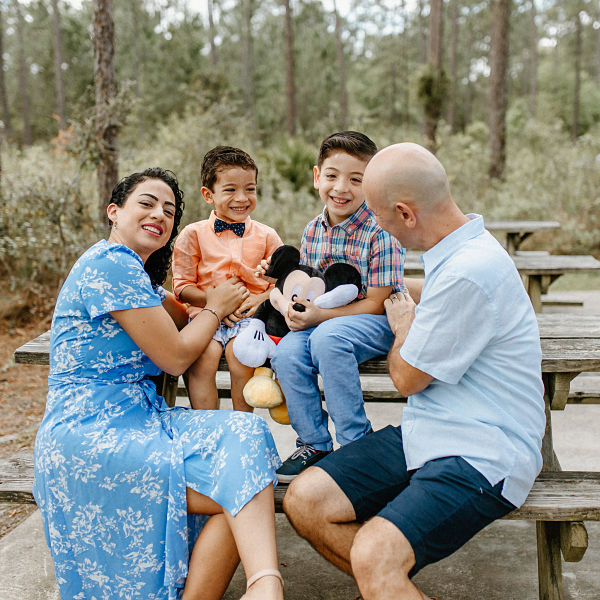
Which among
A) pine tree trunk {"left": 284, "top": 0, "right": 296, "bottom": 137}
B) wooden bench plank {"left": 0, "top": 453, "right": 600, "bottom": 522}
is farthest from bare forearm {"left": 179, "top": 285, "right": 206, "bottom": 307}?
pine tree trunk {"left": 284, "top": 0, "right": 296, "bottom": 137}

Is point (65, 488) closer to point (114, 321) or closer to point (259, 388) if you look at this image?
point (114, 321)

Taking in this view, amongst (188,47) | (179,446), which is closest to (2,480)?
(179,446)

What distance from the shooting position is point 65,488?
2.08 metres

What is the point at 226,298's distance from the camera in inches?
101

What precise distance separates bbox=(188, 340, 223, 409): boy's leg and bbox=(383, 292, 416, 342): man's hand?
0.70m

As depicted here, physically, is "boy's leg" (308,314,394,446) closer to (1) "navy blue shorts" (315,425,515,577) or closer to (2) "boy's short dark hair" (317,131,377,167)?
(1) "navy blue shorts" (315,425,515,577)

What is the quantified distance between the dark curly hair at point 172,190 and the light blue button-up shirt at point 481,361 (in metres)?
1.12

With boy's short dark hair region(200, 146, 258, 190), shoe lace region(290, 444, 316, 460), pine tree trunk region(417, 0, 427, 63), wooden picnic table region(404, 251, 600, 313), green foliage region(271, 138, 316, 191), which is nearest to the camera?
shoe lace region(290, 444, 316, 460)

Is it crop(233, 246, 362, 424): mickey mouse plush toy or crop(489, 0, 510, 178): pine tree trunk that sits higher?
crop(489, 0, 510, 178): pine tree trunk

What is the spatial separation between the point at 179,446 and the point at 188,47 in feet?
103

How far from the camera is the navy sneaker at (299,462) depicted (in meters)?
2.35

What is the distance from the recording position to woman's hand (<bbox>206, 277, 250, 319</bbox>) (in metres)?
2.53

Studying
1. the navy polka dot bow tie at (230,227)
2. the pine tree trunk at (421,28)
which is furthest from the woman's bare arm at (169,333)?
the pine tree trunk at (421,28)

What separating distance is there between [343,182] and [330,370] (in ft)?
2.61
